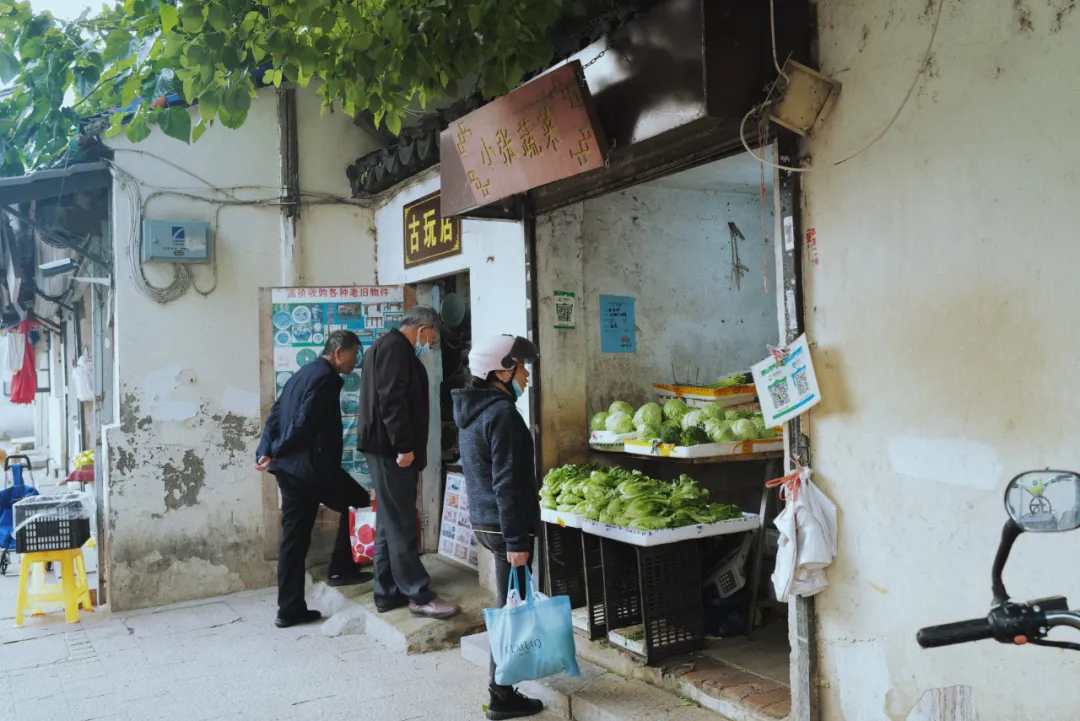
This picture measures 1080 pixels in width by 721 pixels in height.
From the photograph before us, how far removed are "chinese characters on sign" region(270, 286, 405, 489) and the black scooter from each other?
20.5ft

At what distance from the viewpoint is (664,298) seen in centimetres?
621

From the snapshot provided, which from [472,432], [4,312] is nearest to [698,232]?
[472,432]

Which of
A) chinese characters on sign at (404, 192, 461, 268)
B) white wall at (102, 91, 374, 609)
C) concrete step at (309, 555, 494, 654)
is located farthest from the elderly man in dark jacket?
white wall at (102, 91, 374, 609)

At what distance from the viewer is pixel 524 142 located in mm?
4469

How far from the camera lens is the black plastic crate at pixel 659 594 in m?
4.57

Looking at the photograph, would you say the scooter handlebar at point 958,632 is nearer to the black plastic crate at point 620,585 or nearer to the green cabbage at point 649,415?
the black plastic crate at point 620,585

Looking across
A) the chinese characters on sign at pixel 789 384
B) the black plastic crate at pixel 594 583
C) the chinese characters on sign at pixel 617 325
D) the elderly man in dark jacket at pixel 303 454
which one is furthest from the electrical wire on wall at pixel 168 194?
the chinese characters on sign at pixel 789 384

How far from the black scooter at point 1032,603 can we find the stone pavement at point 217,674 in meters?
3.30

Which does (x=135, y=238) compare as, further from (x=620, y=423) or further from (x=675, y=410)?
(x=675, y=410)

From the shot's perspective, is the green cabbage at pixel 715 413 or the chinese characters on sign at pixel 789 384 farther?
the green cabbage at pixel 715 413

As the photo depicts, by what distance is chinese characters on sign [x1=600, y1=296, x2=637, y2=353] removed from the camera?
234 inches

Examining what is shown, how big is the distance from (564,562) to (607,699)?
1.18 metres

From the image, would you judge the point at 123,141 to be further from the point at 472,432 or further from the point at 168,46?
the point at 472,432

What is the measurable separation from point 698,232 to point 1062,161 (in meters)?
3.75
